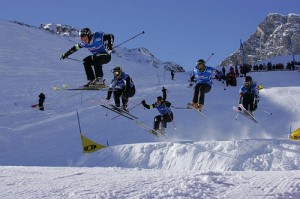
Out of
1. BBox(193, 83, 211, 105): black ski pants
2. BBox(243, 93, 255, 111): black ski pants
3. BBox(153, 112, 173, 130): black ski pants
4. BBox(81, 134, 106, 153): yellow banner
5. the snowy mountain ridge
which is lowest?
BBox(81, 134, 106, 153): yellow banner

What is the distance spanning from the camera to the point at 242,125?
2091 centimetres

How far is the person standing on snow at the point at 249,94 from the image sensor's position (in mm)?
15273

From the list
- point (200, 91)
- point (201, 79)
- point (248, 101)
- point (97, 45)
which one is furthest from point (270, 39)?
point (97, 45)

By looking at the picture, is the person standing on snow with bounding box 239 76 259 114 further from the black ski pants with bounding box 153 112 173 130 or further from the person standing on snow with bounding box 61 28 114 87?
the person standing on snow with bounding box 61 28 114 87

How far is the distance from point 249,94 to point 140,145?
417cm

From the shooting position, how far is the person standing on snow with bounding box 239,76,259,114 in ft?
50.1

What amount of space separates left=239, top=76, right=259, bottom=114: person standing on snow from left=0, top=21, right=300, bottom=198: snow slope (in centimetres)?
135

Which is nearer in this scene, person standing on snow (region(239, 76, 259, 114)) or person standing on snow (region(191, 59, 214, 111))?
person standing on snow (region(191, 59, 214, 111))

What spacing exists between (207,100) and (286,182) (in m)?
19.6

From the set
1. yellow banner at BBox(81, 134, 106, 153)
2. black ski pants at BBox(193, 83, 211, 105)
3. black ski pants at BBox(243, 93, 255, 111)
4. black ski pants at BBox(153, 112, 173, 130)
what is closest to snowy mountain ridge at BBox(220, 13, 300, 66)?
black ski pants at BBox(153, 112, 173, 130)

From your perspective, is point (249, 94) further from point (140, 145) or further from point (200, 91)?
point (140, 145)

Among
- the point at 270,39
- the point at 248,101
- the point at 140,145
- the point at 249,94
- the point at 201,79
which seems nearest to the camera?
the point at 201,79

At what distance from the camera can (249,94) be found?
15.4 metres

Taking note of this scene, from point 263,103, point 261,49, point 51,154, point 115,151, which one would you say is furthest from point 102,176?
point 261,49
